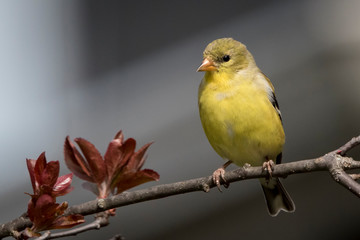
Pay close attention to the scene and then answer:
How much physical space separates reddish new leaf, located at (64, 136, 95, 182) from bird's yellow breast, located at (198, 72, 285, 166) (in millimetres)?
1074

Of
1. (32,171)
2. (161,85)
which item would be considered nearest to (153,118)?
(161,85)

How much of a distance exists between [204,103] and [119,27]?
4.35 metres

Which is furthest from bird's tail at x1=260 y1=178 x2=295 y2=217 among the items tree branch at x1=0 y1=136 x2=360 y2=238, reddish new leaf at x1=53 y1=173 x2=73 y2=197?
reddish new leaf at x1=53 y1=173 x2=73 y2=197

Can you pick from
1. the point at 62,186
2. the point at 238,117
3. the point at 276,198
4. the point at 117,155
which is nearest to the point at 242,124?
the point at 238,117

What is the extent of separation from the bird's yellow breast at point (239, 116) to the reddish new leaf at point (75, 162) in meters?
1.07

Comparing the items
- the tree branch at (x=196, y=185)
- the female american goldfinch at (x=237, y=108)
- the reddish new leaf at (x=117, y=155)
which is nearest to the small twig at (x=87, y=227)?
the tree branch at (x=196, y=185)

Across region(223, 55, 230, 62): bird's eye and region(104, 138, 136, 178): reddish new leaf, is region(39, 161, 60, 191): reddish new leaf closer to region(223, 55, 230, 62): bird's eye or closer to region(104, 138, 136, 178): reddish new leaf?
region(104, 138, 136, 178): reddish new leaf

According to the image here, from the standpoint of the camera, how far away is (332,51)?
464 cm

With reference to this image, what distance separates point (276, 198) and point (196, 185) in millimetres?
1760

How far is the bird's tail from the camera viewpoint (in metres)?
3.33

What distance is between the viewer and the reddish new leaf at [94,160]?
6.10 ft

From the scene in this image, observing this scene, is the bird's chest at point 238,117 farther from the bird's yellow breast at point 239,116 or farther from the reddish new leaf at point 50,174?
the reddish new leaf at point 50,174

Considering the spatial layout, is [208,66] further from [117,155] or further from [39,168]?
[39,168]

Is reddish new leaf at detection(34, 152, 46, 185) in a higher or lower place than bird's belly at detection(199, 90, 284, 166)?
higher
